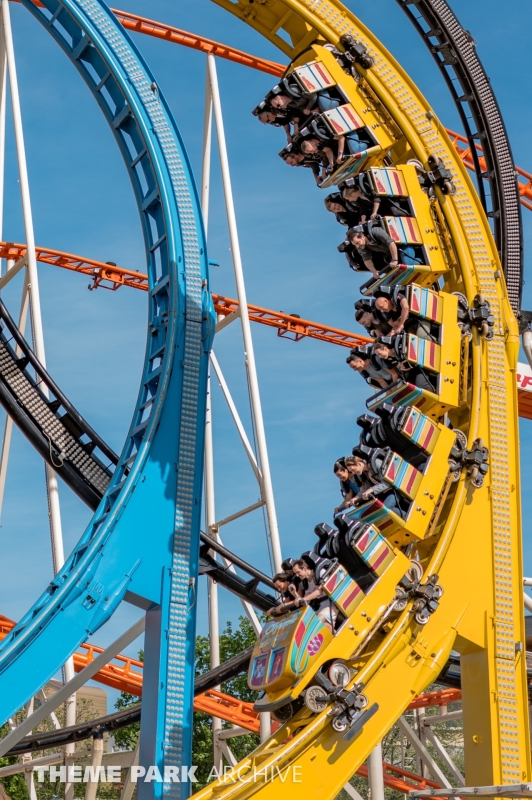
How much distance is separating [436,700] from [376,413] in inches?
242

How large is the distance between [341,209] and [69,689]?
323cm

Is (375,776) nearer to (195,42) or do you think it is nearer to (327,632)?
(327,632)

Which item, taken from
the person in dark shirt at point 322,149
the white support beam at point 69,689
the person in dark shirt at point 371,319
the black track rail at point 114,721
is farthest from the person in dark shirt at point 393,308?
the black track rail at point 114,721

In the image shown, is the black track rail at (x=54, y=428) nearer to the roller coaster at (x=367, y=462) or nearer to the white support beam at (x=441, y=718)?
the roller coaster at (x=367, y=462)

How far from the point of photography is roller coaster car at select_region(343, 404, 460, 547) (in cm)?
527

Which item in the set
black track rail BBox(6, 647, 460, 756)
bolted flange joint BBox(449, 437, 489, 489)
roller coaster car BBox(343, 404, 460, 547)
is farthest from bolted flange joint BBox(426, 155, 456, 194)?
black track rail BBox(6, 647, 460, 756)

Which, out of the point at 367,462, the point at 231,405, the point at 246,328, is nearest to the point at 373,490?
the point at 367,462

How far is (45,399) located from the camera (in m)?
7.52

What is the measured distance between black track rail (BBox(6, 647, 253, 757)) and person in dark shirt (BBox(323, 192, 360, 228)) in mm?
4322

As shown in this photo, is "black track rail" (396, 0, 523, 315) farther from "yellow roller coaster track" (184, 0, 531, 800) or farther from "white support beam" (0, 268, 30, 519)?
"white support beam" (0, 268, 30, 519)

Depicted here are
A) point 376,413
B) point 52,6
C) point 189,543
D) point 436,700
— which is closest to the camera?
point 376,413

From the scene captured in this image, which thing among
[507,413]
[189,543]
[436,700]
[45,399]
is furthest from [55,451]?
[436,700]

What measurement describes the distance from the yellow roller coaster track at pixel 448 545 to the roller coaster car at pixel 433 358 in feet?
0.06

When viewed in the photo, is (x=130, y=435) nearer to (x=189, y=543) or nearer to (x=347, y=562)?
→ (x=189, y=543)
